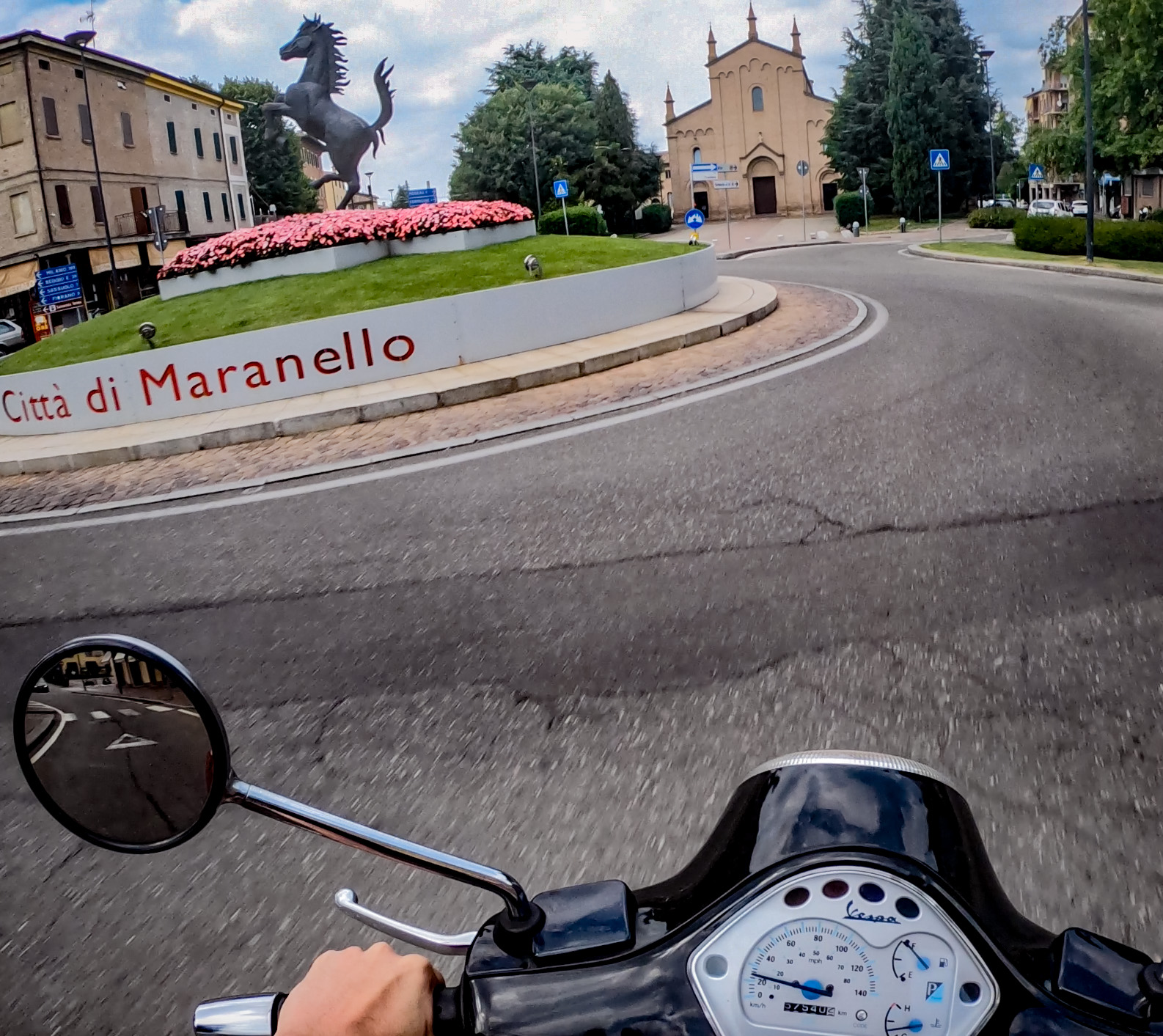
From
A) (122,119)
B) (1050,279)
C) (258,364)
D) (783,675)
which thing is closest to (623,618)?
(783,675)

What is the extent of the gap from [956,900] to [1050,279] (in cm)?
2231

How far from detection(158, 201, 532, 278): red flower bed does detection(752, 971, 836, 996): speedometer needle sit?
2012 cm

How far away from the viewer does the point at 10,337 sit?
Result: 34.8m

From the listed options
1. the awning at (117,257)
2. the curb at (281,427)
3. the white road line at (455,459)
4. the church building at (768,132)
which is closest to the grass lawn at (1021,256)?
the white road line at (455,459)

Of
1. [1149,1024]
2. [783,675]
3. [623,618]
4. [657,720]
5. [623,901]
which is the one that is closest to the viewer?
[1149,1024]

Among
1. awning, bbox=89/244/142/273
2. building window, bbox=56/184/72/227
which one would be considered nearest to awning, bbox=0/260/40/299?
building window, bbox=56/184/72/227

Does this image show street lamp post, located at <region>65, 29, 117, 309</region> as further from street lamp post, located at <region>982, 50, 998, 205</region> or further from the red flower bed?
street lamp post, located at <region>982, 50, 998, 205</region>

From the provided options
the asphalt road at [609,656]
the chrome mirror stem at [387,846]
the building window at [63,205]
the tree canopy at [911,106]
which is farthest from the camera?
the tree canopy at [911,106]

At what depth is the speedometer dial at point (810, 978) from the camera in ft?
4.25

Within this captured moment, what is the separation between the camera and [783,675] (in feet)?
15.4

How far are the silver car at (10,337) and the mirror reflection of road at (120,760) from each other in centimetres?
3693

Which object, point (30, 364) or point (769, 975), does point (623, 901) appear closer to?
point (769, 975)

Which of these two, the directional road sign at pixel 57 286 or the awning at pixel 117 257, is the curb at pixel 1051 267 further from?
the awning at pixel 117 257

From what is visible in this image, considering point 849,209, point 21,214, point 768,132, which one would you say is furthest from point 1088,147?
point 768,132
